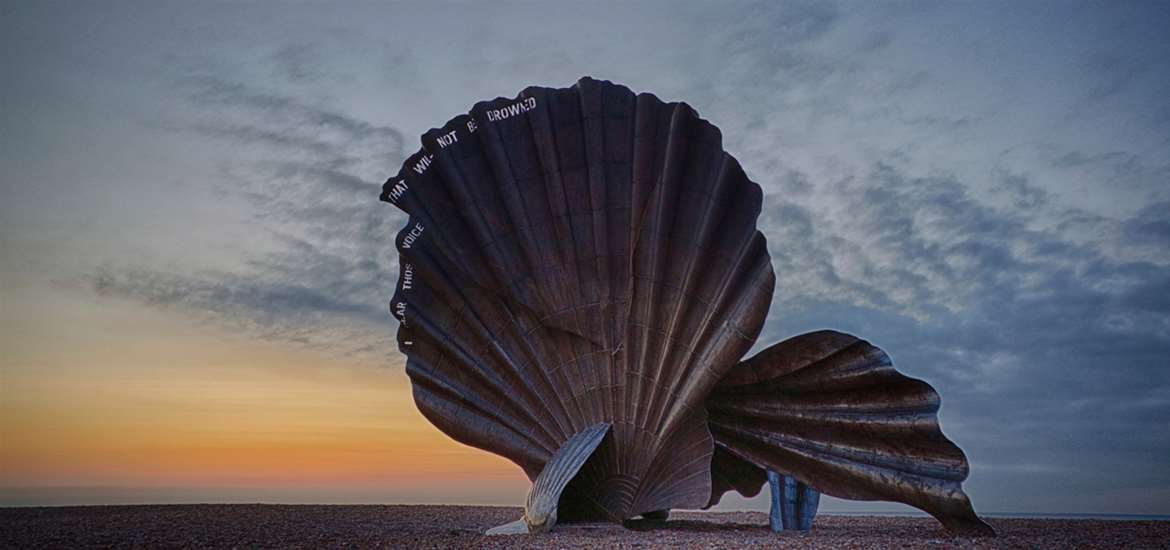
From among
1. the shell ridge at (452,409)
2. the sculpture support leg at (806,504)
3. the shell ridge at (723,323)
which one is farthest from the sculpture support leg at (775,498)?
the shell ridge at (452,409)

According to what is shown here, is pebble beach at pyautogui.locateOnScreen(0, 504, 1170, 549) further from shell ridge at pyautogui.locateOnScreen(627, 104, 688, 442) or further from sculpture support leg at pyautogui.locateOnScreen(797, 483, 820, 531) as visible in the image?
shell ridge at pyautogui.locateOnScreen(627, 104, 688, 442)

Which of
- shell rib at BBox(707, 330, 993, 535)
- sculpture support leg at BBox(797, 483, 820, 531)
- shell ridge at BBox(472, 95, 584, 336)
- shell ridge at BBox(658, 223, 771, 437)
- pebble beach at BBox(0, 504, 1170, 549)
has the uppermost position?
shell ridge at BBox(472, 95, 584, 336)

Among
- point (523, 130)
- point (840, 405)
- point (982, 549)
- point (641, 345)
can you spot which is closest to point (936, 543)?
point (982, 549)

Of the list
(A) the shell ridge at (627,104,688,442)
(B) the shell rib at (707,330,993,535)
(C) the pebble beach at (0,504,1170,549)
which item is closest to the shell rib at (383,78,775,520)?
(A) the shell ridge at (627,104,688,442)

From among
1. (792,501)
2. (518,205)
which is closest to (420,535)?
(518,205)

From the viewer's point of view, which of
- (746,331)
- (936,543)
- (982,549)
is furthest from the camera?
(746,331)

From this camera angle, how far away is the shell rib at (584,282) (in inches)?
434

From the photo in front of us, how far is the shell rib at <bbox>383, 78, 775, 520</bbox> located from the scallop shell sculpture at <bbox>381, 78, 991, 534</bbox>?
0.8 inches

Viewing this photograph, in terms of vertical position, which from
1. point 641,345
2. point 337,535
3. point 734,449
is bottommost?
point 337,535

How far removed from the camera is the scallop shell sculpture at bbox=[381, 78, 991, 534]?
10.9m

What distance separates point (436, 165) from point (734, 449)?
17.3 feet

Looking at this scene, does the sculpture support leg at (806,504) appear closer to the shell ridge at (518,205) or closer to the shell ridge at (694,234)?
the shell ridge at (694,234)

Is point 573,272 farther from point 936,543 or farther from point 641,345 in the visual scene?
point 936,543

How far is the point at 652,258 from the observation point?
11312 millimetres
